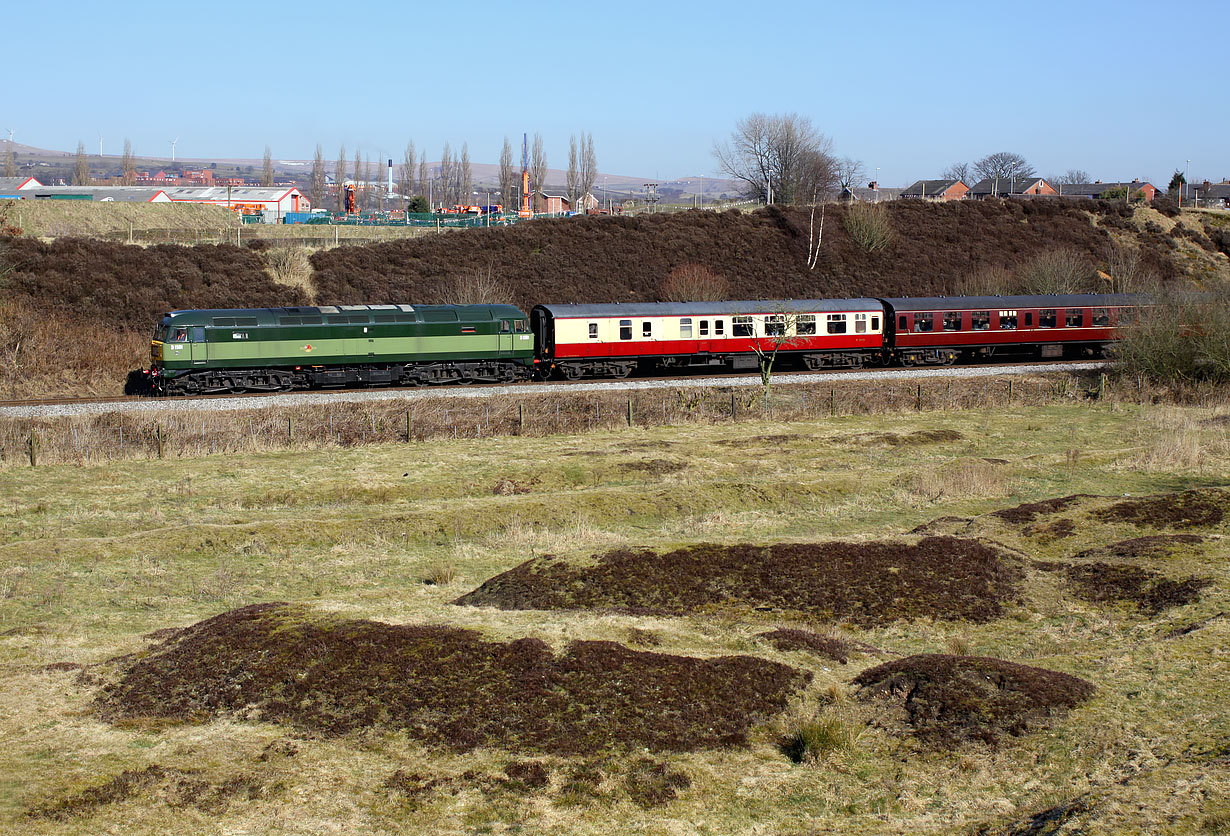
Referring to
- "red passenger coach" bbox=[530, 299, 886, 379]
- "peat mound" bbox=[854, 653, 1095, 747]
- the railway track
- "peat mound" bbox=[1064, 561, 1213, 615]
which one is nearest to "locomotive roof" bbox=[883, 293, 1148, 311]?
"red passenger coach" bbox=[530, 299, 886, 379]

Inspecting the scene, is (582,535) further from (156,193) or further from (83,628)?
(156,193)

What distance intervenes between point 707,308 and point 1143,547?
33371mm

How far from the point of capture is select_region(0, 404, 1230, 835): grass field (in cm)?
977

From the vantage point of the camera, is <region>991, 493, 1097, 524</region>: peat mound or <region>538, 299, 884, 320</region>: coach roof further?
<region>538, 299, 884, 320</region>: coach roof

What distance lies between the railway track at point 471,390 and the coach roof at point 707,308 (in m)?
3.09

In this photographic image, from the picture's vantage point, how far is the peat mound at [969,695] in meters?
11.2

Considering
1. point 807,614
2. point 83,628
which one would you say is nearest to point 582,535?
point 807,614

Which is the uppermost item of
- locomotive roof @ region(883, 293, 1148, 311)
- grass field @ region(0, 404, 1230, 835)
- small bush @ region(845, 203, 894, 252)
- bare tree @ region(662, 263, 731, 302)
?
small bush @ region(845, 203, 894, 252)

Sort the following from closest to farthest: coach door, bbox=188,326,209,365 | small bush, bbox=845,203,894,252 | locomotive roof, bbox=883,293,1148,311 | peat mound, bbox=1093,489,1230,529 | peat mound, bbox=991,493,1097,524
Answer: peat mound, bbox=1093,489,1230,529, peat mound, bbox=991,493,1097,524, coach door, bbox=188,326,209,365, locomotive roof, bbox=883,293,1148,311, small bush, bbox=845,203,894,252

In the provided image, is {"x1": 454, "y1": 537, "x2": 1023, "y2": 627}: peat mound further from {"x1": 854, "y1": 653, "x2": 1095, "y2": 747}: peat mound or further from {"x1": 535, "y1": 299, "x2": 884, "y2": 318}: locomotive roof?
{"x1": 535, "y1": 299, "x2": 884, "y2": 318}: locomotive roof

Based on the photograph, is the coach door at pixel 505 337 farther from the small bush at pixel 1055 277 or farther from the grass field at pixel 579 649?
the small bush at pixel 1055 277

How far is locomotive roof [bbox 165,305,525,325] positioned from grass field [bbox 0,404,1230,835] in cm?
1426

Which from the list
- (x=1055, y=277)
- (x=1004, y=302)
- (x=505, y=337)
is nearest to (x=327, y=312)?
(x=505, y=337)

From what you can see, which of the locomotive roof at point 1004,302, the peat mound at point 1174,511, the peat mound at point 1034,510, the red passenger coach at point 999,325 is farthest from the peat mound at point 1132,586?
the locomotive roof at point 1004,302
